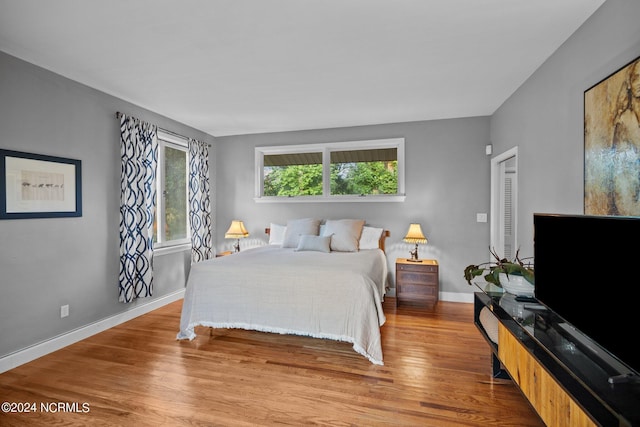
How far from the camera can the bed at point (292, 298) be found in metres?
2.59

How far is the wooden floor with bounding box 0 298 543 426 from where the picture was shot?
1.88 metres

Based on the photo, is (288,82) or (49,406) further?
(288,82)

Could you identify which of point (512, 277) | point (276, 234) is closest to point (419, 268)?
point (512, 277)

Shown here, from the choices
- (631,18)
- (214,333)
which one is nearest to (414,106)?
(631,18)

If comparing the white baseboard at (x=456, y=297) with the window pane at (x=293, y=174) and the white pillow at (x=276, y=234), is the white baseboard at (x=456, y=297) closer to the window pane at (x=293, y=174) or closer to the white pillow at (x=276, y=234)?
the window pane at (x=293, y=174)

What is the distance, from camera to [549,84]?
8.24ft

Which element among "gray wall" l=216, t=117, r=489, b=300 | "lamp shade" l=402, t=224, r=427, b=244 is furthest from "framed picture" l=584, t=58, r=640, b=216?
"gray wall" l=216, t=117, r=489, b=300

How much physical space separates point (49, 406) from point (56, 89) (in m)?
2.64

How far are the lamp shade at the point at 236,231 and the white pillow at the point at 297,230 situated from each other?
2.71ft

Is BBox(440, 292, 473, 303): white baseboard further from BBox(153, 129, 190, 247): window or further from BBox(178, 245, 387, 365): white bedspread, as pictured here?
BBox(153, 129, 190, 247): window

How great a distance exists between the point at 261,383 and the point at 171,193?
10.1 ft

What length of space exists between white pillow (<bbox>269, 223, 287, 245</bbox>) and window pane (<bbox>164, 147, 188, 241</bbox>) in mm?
1276

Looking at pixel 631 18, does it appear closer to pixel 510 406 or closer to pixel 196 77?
pixel 510 406

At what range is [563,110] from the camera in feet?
7.48
